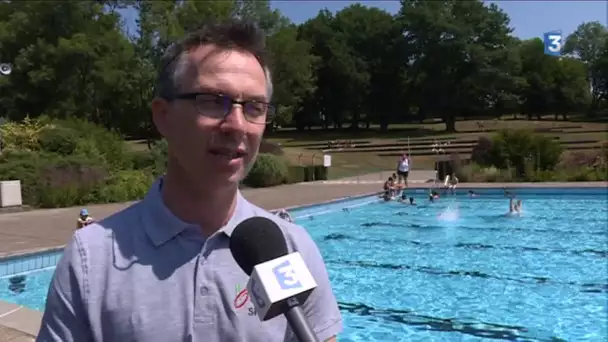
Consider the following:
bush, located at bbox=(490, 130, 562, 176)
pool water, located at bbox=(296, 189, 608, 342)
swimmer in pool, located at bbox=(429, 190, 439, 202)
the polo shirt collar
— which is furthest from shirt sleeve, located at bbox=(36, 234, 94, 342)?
bush, located at bbox=(490, 130, 562, 176)

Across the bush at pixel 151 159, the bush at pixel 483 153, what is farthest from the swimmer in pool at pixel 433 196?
the bush at pixel 151 159

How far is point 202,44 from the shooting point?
1566 millimetres

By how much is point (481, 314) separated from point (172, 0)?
38298 millimetres

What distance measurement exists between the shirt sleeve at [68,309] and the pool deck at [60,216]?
163 inches

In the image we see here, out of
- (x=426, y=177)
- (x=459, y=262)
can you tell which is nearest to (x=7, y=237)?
(x=459, y=262)

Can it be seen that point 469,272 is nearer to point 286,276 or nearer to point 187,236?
point 187,236

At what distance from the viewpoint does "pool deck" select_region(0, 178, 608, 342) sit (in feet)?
18.8

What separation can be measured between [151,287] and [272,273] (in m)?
0.37

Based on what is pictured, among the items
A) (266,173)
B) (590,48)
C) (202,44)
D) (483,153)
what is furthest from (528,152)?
(590,48)

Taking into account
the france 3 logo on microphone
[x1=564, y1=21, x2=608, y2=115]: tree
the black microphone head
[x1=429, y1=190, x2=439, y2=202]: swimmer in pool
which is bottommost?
[x1=429, y1=190, x2=439, y2=202]: swimmer in pool

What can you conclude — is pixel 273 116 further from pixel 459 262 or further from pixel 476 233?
pixel 476 233

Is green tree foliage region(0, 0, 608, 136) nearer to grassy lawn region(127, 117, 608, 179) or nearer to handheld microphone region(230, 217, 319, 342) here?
grassy lawn region(127, 117, 608, 179)

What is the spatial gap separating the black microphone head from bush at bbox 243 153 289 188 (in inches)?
859

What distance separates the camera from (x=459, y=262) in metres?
11.4
